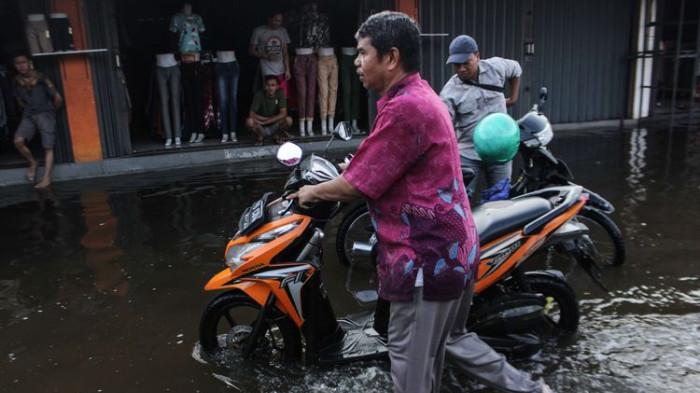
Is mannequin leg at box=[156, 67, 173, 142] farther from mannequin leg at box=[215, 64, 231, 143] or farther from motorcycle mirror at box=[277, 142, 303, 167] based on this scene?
motorcycle mirror at box=[277, 142, 303, 167]

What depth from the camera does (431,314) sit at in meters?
2.37

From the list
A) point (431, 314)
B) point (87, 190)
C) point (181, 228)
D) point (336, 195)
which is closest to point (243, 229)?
point (336, 195)

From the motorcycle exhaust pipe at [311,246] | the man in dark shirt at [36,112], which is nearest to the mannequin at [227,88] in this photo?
the man in dark shirt at [36,112]

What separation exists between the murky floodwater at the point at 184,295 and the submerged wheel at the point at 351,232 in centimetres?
12

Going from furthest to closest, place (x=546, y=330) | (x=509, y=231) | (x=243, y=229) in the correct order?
(x=546, y=330)
(x=509, y=231)
(x=243, y=229)

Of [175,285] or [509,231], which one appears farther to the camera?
[175,285]

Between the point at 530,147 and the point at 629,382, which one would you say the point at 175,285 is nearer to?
the point at 530,147

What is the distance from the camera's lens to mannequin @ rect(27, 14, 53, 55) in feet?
25.0

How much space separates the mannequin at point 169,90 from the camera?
882 cm

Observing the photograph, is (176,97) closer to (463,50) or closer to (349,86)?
(349,86)

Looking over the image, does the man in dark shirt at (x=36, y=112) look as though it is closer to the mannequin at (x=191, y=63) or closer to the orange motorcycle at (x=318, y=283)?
the mannequin at (x=191, y=63)

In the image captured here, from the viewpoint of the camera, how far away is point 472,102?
4.78 m

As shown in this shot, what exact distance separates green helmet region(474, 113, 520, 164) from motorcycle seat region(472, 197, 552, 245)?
480 mm

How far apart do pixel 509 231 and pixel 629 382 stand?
954 millimetres
